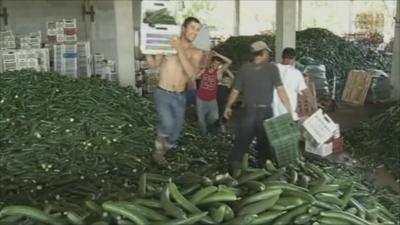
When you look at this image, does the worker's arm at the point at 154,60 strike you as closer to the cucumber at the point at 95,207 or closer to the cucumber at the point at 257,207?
the cucumber at the point at 95,207

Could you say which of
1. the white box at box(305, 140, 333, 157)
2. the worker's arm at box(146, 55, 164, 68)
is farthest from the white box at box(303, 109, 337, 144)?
the worker's arm at box(146, 55, 164, 68)

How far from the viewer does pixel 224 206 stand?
3.50 m

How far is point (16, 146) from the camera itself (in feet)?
24.3

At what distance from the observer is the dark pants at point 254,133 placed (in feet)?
21.7

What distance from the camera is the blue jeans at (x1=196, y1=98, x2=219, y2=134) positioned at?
29.9 ft

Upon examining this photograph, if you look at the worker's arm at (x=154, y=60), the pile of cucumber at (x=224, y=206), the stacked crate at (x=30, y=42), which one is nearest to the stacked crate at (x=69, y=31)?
the stacked crate at (x=30, y=42)

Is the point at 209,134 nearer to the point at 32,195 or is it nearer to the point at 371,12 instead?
the point at 32,195

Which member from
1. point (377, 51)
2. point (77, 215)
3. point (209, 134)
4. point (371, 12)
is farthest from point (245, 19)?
point (77, 215)

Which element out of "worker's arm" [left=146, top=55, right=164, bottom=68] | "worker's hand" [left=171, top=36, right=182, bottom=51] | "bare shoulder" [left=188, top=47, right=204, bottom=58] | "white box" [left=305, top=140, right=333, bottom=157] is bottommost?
"white box" [left=305, top=140, right=333, bottom=157]

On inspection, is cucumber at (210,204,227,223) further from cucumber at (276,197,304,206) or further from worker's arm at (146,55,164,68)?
worker's arm at (146,55,164,68)

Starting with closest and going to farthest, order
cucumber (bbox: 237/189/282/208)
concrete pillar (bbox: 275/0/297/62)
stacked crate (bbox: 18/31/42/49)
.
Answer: cucumber (bbox: 237/189/282/208) → stacked crate (bbox: 18/31/42/49) → concrete pillar (bbox: 275/0/297/62)

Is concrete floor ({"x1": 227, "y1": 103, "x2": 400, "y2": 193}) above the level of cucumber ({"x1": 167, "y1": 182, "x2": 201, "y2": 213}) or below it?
below

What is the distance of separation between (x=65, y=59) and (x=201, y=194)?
32.5 feet

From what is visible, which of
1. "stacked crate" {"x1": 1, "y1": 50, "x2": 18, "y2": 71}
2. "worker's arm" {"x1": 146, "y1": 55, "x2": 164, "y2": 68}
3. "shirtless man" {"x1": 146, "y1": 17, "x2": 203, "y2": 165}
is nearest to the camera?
"worker's arm" {"x1": 146, "y1": 55, "x2": 164, "y2": 68}
